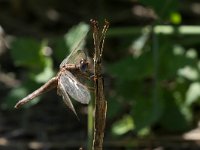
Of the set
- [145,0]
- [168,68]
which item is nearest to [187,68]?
[168,68]

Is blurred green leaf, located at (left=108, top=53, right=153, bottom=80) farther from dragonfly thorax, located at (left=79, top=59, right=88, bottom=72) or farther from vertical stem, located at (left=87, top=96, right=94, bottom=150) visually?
dragonfly thorax, located at (left=79, top=59, right=88, bottom=72)

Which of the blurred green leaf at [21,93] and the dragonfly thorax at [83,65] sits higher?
the blurred green leaf at [21,93]

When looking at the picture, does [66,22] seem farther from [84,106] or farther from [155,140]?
[155,140]

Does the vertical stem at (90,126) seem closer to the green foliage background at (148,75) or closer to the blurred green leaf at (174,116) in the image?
the green foliage background at (148,75)

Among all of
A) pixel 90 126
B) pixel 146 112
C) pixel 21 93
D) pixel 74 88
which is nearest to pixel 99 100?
pixel 74 88

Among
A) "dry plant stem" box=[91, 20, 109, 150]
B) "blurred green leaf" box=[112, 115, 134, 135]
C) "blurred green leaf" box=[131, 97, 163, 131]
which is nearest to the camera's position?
"dry plant stem" box=[91, 20, 109, 150]

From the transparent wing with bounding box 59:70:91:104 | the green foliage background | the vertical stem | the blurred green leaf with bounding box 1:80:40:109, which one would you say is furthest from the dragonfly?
→ the blurred green leaf with bounding box 1:80:40:109

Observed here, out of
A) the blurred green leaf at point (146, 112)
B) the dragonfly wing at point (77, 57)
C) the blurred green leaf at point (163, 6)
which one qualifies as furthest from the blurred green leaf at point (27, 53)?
the dragonfly wing at point (77, 57)

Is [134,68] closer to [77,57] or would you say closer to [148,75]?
[148,75]
